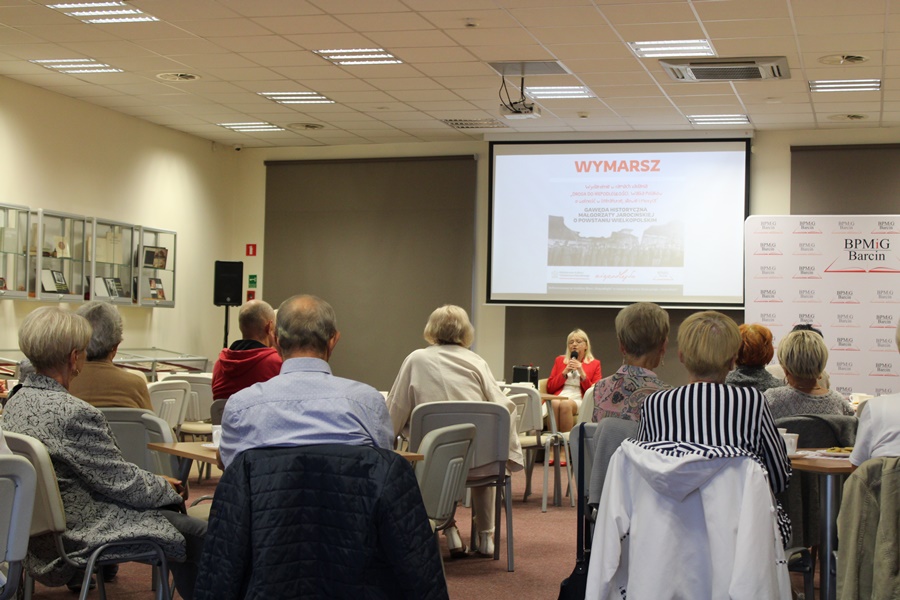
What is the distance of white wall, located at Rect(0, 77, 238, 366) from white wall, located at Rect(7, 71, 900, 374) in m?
0.01

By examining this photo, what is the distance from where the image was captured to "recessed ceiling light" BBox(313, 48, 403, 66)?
804 centimetres

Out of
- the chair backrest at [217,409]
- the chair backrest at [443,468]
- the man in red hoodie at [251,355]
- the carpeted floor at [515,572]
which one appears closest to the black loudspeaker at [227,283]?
the carpeted floor at [515,572]

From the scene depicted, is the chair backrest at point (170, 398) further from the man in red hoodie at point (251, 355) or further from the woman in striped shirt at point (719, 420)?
the woman in striped shirt at point (719, 420)

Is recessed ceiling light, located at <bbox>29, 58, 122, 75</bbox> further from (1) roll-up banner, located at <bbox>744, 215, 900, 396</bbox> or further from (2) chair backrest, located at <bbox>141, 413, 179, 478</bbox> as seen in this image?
(1) roll-up banner, located at <bbox>744, 215, 900, 396</bbox>

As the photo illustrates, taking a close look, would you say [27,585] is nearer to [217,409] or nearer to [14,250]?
[217,409]

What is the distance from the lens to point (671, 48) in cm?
767

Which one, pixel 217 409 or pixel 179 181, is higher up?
pixel 179 181

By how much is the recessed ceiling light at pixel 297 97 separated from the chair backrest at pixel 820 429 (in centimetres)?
650

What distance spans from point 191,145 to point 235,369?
6.75m

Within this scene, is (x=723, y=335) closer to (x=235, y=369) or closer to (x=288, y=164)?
(x=235, y=369)

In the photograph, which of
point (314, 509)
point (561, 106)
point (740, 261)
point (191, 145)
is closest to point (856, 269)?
point (740, 261)

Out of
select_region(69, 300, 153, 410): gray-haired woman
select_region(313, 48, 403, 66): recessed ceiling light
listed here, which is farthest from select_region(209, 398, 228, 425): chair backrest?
select_region(313, 48, 403, 66): recessed ceiling light

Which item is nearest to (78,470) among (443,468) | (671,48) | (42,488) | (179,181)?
(42,488)

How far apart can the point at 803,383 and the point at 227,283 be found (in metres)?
8.39
